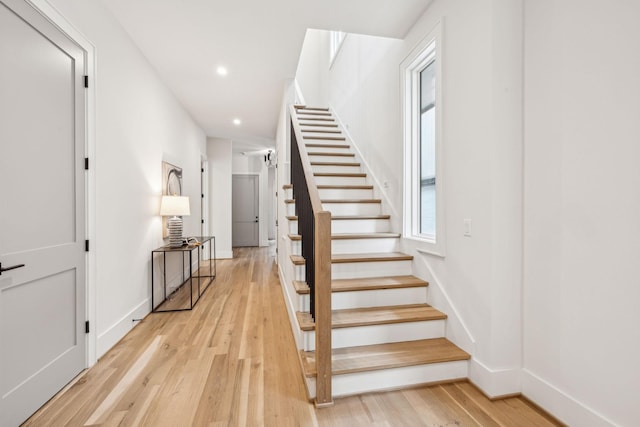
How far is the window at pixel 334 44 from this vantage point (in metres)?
5.01

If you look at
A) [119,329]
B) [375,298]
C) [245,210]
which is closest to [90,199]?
[119,329]

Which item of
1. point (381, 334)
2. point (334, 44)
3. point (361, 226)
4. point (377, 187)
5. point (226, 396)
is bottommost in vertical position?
point (226, 396)

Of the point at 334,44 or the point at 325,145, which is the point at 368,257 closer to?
the point at 325,145

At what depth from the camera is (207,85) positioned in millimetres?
3971

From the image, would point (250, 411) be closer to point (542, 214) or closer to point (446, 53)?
point (542, 214)

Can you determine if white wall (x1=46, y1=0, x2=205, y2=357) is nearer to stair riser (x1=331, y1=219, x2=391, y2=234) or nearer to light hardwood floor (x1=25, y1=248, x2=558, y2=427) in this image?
light hardwood floor (x1=25, y1=248, x2=558, y2=427)

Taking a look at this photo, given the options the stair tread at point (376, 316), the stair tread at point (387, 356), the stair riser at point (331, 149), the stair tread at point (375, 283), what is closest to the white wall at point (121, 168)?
the stair tread at point (376, 316)

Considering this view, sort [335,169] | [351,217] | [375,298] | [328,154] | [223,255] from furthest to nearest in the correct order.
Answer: [223,255]
[328,154]
[335,169]
[351,217]
[375,298]

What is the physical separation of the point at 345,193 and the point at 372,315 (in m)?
1.73

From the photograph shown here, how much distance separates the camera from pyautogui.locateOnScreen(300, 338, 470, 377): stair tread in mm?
1780

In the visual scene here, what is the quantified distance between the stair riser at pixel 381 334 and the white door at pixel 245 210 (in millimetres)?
7289

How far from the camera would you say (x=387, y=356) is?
190 centimetres

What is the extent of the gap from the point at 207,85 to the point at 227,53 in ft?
3.16

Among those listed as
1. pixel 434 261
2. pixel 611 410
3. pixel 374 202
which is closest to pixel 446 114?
pixel 434 261
